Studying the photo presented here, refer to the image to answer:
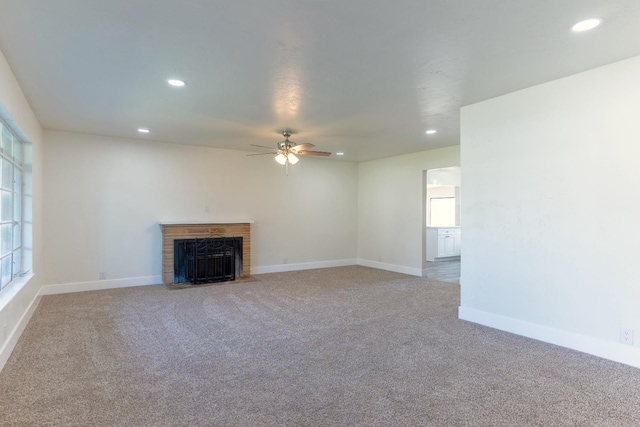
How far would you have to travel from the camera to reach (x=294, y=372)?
9.41 feet

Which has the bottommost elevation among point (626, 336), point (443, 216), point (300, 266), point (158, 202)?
point (300, 266)

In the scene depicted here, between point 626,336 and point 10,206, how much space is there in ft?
20.7

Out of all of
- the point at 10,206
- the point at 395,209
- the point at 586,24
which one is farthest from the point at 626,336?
the point at 10,206

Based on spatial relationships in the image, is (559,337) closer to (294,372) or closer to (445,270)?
(294,372)

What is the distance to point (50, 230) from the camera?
5.58m

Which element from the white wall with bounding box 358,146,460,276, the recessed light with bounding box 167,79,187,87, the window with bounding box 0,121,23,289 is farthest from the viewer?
the white wall with bounding box 358,146,460,276

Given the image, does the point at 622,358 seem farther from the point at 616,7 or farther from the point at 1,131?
the point at 1,131

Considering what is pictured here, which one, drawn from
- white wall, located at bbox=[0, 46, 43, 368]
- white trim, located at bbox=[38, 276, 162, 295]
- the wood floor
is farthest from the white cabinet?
white wall, located at bbox=[0, 46, 43, 368]

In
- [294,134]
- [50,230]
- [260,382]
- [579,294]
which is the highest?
[294,134]

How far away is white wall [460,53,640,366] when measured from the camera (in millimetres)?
3078

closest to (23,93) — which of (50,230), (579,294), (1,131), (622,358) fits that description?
(1,131)

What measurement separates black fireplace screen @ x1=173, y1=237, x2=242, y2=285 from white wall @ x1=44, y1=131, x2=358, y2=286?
43 cm

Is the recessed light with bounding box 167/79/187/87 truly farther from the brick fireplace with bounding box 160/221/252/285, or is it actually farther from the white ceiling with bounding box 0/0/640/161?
the brick fireplace with bounding box 160/221/252/285

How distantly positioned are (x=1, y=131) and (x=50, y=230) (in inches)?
96.5
